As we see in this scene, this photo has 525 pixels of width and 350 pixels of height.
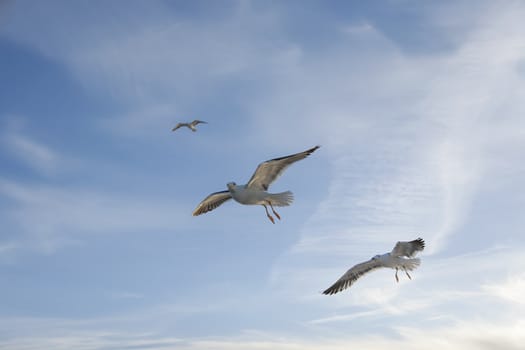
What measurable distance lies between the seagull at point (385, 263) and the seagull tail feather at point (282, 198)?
710 centimetres

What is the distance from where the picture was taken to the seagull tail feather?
25781mm

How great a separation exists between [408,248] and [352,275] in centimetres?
329

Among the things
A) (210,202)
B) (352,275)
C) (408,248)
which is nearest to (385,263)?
(408,248)

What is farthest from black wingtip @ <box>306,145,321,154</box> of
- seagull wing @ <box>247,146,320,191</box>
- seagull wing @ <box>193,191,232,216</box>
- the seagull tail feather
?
seagull wing @ <box>193,191,232,216</box>

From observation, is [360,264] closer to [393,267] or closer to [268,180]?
[393,267]

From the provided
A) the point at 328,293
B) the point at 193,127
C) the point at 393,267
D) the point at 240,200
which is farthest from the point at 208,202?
the point at 193,127

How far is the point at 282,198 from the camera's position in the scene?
2584cm

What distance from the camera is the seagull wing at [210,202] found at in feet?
101

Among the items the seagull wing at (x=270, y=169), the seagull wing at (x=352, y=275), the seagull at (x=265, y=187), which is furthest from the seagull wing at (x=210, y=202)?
the seagull wing at (x=352, y=275)

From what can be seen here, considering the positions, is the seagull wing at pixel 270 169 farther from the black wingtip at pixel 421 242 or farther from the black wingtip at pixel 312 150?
the black wingtip at pixel 421 242

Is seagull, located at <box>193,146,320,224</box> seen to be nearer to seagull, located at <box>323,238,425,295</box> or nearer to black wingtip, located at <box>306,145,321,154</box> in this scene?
black wingtip, located at <box>306,145,321,154</box>

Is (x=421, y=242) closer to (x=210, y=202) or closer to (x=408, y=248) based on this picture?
(x=408, y=248)

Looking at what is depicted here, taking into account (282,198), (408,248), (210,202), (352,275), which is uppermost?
(210,202)

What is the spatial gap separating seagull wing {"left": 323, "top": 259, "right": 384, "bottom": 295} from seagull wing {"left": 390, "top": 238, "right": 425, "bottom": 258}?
1.12 meters
